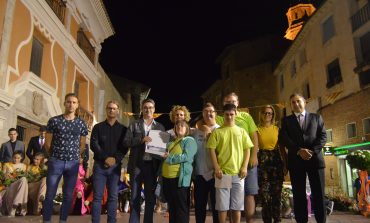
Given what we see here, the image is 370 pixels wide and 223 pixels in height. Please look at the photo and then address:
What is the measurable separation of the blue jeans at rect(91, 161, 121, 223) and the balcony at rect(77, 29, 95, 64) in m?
11.7

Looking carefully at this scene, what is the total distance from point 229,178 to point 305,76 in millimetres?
19202

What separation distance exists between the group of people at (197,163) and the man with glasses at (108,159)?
1cm

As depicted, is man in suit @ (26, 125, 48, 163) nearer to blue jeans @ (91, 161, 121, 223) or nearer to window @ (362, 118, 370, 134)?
blue jeans @ (91, 161, 121, 223)

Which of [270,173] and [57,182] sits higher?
[270,173]

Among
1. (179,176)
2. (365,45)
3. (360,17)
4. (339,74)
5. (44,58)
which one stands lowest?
(179,176)

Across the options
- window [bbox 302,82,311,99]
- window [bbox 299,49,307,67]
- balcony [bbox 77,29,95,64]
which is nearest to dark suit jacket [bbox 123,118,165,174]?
balcony [bbox 77,29,95,64]

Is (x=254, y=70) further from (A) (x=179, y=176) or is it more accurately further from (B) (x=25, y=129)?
(A) (x=179, y=176)

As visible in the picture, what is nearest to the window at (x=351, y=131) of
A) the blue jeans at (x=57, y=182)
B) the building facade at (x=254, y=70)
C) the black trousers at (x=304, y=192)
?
the black trousers at (x=304, y=192)

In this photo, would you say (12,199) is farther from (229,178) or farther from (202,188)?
(229,178)

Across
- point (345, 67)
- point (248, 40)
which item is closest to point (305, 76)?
point (345, 67)

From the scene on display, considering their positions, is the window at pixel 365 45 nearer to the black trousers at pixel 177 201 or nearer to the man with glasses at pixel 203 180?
the man with glasses at pixel 203 180

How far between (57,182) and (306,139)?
3.83m

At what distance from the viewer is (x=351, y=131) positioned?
16.0 meters

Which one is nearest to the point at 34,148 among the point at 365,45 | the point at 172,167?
the point at 172,167
